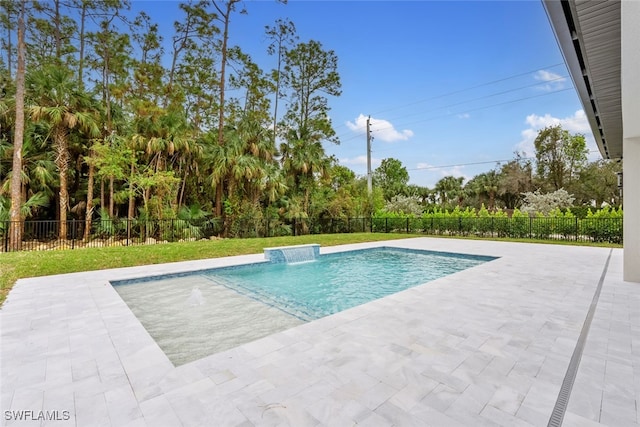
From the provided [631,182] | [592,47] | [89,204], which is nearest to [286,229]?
[89,204]

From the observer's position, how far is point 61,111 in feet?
33.5

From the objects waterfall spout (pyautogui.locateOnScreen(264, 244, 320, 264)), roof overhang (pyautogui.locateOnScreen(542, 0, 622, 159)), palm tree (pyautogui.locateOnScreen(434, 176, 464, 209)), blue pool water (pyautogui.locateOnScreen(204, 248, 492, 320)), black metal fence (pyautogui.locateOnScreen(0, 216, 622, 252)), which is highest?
palm tree (pyautogui.locateOnScreen(434, 176, 464, 209))

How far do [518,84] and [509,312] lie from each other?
18117 mm

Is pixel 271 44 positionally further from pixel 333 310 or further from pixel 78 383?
pixel 78 383

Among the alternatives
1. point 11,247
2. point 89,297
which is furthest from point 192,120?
point 89,297

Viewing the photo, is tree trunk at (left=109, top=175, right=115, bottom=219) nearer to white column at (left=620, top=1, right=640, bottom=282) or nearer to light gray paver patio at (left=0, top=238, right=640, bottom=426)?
light gray paver patio at (left=0, top=238, right=640, bottom=426)

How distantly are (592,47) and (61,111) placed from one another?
1393cm

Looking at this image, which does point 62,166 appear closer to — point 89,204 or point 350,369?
point 89,204

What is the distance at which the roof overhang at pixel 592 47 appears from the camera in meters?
3.13

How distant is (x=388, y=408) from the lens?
1963mm

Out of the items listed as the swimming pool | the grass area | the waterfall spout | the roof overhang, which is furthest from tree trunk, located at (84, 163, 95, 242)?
the roof overhang

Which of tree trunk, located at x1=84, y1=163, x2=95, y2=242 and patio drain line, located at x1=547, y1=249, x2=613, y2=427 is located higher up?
tree trunk, located at x1=84, y1=163, x2=95, y2=242

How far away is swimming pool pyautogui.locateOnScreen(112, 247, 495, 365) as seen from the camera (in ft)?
12.1

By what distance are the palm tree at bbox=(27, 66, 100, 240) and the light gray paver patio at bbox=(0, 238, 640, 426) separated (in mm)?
8458
